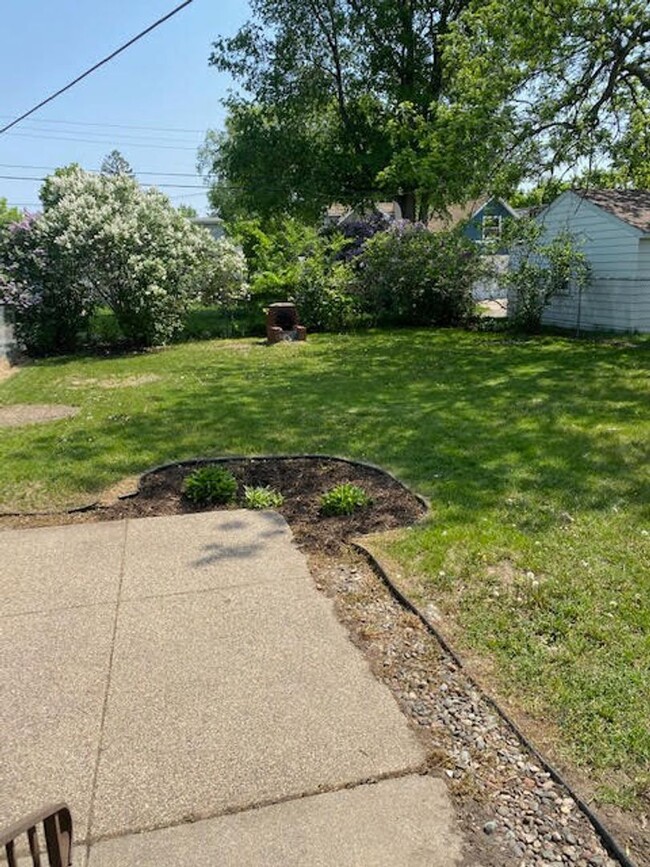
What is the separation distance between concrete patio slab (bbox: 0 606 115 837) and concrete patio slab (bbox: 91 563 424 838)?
7cm

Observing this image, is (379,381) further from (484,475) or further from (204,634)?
(204,634)

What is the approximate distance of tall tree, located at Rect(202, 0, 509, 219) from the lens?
19922 millimetres

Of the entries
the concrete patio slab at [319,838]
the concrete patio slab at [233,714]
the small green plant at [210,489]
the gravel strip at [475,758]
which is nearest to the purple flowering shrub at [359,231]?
the small green plant at [210,489]

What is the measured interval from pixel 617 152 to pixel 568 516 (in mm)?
11101

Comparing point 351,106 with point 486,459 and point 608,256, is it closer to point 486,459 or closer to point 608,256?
point 608,256

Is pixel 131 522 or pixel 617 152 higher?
pixel 617 152

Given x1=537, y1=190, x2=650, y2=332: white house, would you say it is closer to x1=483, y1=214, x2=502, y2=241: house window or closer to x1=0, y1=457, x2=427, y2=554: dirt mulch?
x1=483, y1=214, x2=502, y2=241: house window

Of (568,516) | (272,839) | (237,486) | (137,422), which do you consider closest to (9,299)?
(137,422)

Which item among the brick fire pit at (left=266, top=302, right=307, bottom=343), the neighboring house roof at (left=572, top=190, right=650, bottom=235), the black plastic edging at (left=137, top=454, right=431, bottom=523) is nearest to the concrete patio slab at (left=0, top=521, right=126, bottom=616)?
the black plastic edging at (left=137, top=454, right=431, bottom=523)

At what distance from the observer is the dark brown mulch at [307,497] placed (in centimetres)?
441

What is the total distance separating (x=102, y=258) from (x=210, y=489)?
30.6ft

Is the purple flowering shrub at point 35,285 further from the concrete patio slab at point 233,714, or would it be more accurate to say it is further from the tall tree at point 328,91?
the concrete patio slab at point 233,714

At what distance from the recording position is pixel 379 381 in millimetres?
9539

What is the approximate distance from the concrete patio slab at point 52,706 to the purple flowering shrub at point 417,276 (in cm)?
1380
